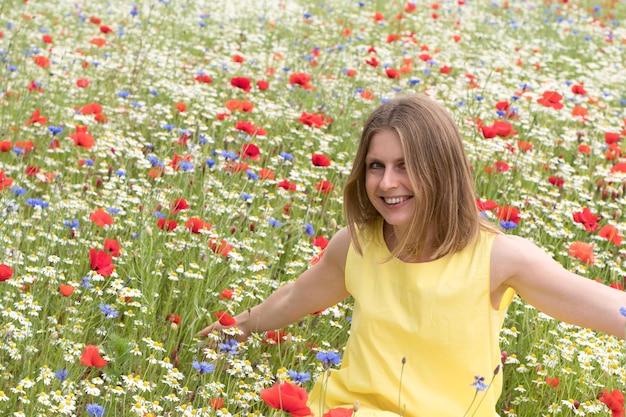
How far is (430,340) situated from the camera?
2555mm

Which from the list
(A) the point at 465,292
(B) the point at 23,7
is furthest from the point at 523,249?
(B) the point at 23,7

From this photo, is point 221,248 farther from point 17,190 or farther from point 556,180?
point 556,180

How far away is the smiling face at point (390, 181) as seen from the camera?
257 centimetres

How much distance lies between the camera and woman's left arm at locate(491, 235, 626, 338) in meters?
2.37

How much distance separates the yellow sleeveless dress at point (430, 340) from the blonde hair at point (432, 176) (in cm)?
5

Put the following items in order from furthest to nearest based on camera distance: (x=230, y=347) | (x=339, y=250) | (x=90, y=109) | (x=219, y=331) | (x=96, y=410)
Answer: (x=90, y=109) → (x=219, y=331) → (x=339, y=250) → (x=230, y=347) → (x=96, y=410)

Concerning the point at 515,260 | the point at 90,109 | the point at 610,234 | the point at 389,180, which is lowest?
the point at 90,109

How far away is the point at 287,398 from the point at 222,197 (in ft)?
6.70

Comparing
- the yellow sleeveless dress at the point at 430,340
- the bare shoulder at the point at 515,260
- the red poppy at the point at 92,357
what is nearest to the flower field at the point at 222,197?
the red poppy at the point at 92,357

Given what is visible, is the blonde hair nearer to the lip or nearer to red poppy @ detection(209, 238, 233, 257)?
the lip

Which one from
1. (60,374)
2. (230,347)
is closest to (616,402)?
(230,347)

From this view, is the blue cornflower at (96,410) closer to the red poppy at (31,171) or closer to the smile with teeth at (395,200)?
the smile with teeth at (395,200)

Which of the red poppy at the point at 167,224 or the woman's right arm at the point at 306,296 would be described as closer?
the woman's right arm at the point at 306,296

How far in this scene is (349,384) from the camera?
→ 2641 millimetres
